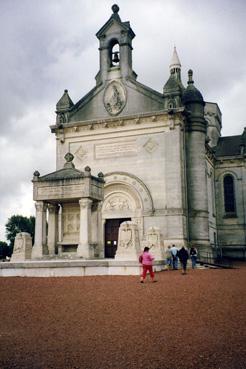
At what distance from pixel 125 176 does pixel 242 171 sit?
14324 millimetres

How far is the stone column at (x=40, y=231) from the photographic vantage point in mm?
23531

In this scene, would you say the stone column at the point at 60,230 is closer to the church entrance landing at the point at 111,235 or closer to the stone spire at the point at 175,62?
the church entrance landing at the point at 111,235

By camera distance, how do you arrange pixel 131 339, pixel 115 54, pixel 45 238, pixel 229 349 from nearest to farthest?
1. pixel 229 349
2. pixel 131 339
3. pixel 45 238
4. pixel 115 54

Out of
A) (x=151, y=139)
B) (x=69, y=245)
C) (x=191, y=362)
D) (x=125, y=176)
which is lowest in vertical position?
(x=191, y=362)

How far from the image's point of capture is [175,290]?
14.0m

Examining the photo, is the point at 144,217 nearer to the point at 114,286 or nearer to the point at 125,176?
the point at 125,176

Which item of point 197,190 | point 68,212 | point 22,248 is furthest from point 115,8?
point 22,248

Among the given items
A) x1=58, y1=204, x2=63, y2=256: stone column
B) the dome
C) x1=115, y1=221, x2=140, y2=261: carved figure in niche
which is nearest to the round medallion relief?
the dome

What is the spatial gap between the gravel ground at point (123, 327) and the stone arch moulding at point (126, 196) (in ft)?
59.1

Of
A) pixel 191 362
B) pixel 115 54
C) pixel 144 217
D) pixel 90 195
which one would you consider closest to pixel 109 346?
pixel 191 362

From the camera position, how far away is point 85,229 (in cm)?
2222

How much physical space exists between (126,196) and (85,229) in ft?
38.6

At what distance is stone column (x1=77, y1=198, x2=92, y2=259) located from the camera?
21.9m

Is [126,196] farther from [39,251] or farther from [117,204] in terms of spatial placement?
[39,251]
